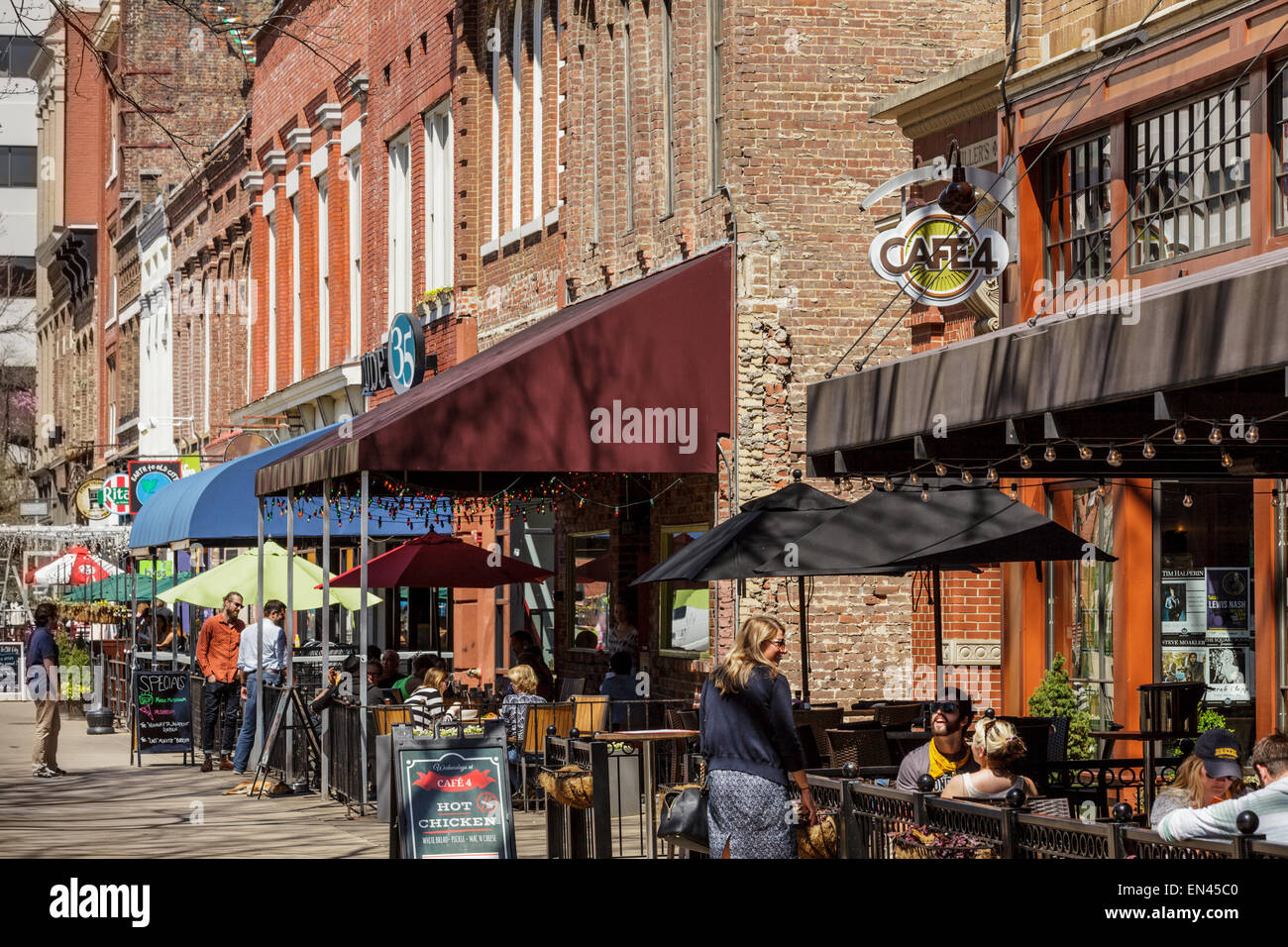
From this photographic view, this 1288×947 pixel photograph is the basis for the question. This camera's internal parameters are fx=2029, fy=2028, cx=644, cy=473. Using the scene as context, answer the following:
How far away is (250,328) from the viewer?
39.8 meters

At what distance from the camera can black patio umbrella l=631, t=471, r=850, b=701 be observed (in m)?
14.6

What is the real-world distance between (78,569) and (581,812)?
104ft

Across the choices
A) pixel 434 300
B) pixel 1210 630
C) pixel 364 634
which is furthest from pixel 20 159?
pixel 1210 630

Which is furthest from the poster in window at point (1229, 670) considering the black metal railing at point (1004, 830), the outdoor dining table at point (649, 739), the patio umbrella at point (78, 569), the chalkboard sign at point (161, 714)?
the patio umbrella at point (78, 569)

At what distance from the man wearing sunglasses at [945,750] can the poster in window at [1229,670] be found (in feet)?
13.8

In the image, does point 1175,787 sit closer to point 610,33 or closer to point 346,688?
point 346,688

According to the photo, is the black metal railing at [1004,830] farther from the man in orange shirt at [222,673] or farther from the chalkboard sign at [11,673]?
the chalkboard sign at [11,673]

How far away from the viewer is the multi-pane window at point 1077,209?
1557cm

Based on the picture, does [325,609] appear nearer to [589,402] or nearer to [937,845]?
[589,402]

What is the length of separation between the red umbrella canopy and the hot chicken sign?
7.03 m

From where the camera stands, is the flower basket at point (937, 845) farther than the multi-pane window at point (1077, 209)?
No
